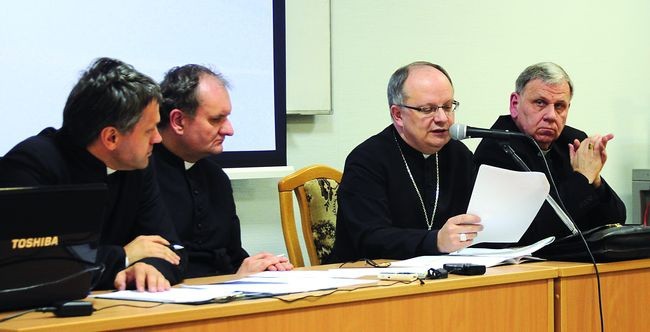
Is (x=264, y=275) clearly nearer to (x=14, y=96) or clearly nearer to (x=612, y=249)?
(x=612, y=249)

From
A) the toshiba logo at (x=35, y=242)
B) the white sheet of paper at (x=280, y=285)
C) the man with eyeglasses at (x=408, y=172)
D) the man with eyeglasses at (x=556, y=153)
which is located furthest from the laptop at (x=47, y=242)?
the man with eyeglasses at (x=556, y=153)

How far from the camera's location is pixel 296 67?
3820 millimetres

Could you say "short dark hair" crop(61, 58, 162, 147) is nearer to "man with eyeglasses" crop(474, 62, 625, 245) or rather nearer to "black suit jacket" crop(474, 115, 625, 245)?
"black suit jacket" crop(474, 115, 625, 245)

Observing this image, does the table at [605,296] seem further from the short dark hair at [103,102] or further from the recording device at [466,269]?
the short dark hair at [103,102]

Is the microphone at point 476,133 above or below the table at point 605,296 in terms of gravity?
above

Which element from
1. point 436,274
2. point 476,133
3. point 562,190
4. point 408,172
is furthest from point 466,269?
point 562,190

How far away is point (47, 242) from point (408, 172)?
158 centimetres

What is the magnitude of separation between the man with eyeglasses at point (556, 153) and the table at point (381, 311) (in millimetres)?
668

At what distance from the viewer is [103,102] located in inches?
91.7

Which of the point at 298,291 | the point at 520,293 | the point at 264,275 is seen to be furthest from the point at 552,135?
the point at 298,291

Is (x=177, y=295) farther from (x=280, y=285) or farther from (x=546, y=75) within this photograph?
(x=546, y=75)

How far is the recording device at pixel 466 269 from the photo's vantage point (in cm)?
235

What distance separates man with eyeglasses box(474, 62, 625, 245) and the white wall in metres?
0.76

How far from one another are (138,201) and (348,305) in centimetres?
76
